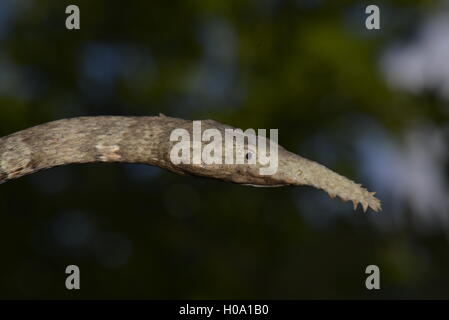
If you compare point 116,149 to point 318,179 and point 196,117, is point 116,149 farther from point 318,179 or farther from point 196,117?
point 196,117

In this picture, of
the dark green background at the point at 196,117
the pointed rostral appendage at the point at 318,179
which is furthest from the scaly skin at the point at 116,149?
the dark green background at the point at 196,117

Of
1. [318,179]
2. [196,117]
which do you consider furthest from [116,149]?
[196,117]

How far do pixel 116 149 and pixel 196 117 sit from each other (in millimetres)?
12956

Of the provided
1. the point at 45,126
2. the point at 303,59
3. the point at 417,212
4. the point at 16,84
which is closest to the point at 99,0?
the point at 16,84

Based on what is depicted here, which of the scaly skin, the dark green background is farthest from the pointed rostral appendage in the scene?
the dark green background

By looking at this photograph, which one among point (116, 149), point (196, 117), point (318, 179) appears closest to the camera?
point (318, 179)

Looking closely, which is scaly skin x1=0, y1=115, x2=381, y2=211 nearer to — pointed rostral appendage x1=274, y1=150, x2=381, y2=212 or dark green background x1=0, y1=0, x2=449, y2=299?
pointed rostral appendage x1=274, y1=150, x2=381, y2=212

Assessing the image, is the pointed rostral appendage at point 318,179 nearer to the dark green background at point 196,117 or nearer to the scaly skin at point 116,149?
the scaly skin at point 116,149

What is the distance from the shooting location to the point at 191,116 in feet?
59.9

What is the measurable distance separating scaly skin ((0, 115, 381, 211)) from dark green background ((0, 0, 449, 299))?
12.5 m

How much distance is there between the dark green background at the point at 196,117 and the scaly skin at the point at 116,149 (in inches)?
494

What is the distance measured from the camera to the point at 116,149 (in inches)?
208

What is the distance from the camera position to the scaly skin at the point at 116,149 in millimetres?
5059

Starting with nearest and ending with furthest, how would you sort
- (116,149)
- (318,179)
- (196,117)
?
(318,179), (116,149), (196,117)
